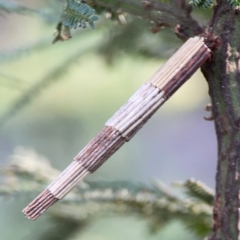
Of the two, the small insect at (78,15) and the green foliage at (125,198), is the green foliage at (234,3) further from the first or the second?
the green foliage at (125,198)

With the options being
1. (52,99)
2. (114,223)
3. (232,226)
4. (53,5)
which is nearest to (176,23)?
(232,226)

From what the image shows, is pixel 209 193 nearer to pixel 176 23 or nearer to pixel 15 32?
pixel 176 23

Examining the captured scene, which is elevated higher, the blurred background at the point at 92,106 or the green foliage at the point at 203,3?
→ the blurred background at the point at 92,106

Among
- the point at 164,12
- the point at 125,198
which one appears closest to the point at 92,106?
the point at 125,198

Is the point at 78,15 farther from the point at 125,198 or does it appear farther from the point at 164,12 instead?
the point at 125,198

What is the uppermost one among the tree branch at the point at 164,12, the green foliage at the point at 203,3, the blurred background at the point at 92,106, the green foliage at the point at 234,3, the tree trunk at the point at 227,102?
the blurred background at the point at 92,106

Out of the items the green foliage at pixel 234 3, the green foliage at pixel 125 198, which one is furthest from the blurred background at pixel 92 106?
the green foliage at pixel 234 3

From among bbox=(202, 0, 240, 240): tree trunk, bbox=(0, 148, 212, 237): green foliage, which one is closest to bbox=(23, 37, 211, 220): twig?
bbox=(202, 0, 240, 240): tree trunk
